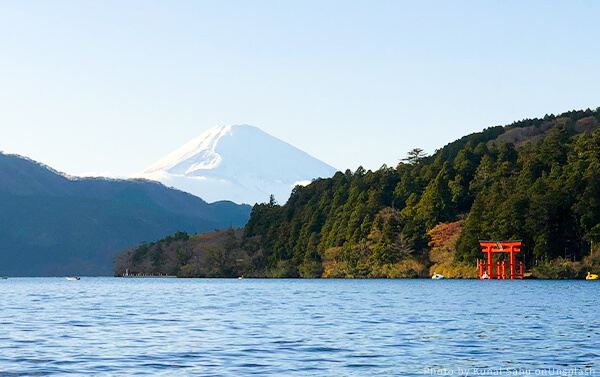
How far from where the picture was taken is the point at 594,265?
11988 cm

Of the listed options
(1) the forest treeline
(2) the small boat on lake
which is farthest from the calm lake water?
(1) the forest treeline

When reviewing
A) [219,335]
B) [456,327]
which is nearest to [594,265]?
[456,327]

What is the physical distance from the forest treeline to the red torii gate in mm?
2760

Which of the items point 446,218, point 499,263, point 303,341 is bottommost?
point 303,341

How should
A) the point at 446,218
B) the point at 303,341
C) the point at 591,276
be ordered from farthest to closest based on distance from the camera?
1. the point at 446,218
2. the point at 591,276
3. the point at 303,341

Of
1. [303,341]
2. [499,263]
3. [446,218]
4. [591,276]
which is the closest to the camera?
[303,341]

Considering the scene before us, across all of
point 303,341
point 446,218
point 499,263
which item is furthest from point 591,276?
point 303,341

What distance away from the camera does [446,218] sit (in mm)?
150250

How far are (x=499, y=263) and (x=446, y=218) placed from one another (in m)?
24.7

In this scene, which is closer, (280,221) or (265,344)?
(265,344)

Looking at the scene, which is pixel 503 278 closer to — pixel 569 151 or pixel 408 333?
pixel 569 151

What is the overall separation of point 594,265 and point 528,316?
76645mm

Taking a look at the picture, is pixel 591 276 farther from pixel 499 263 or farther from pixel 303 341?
pixel 303 341

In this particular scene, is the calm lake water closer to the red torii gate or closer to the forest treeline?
the red torii gate
